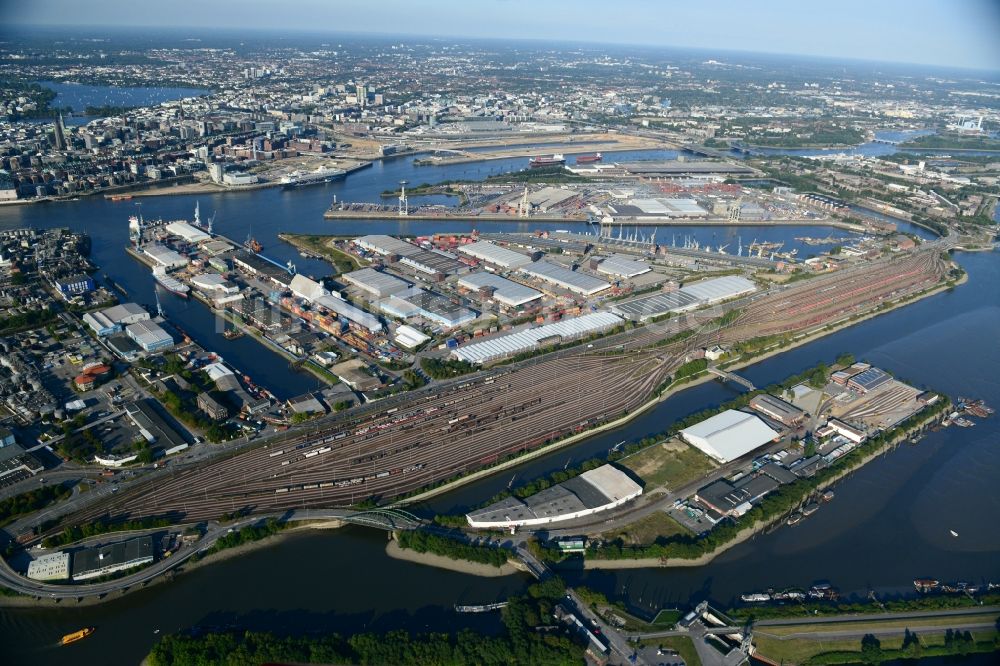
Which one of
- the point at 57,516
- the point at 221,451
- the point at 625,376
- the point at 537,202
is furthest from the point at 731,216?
the point at 57,516

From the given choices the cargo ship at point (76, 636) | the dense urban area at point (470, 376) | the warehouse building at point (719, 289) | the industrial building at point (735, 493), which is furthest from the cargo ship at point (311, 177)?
the industrial building at point (735, 493)

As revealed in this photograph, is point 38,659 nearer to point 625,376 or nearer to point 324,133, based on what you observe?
point 625,376

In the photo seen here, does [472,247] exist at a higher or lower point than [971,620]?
higher

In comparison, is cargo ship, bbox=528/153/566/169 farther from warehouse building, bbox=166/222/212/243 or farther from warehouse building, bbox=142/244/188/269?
warehouse building, bbox=142/244/188/269

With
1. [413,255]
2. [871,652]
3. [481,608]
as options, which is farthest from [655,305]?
[481,608]

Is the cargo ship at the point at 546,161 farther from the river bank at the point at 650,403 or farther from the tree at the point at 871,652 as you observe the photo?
the tree at the point at 871,652

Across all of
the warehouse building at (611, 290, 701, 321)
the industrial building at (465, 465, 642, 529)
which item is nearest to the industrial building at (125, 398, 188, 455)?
the industrial building at (465, 465, 642, 529)
